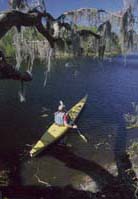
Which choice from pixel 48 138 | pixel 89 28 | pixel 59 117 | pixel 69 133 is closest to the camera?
pixel 89 28

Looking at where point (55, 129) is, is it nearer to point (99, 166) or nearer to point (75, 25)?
point (99, 166)

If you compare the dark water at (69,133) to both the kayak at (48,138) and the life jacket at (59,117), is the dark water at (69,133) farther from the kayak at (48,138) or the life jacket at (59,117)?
the life jacket at (59,117)

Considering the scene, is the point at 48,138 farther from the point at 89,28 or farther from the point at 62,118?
the point at 89,28

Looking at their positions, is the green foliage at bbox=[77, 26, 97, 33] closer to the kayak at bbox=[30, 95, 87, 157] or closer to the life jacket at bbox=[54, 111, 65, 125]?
the kayak at bbox=[30, 95, 87, 157]

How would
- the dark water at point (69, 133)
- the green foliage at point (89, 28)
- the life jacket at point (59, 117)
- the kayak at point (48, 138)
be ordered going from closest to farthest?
1. the green foliage at point (89, 28)
2. the dark water at point (69, 133)
3. the kayak at point (48, 138)
4. the life jacket at point (59, 117)

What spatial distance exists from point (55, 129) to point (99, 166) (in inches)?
151

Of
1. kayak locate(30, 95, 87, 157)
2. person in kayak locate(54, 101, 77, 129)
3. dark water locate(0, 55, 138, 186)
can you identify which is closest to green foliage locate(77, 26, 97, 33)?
dark water locate(0, 55, 138, 186)

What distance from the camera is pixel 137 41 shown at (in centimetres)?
824

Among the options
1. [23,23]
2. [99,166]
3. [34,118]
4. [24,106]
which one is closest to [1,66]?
[23,23]

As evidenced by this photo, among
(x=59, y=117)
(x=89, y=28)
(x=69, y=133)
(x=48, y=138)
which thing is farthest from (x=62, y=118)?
(x=89, y=28)

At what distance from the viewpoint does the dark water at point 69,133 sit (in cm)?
1323

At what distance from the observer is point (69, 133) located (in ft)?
58.2

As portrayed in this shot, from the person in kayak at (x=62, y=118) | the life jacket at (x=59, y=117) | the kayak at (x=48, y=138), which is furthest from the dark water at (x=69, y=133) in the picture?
the life jacket at (x=59, y=117)

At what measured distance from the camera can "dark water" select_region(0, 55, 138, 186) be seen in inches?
521
